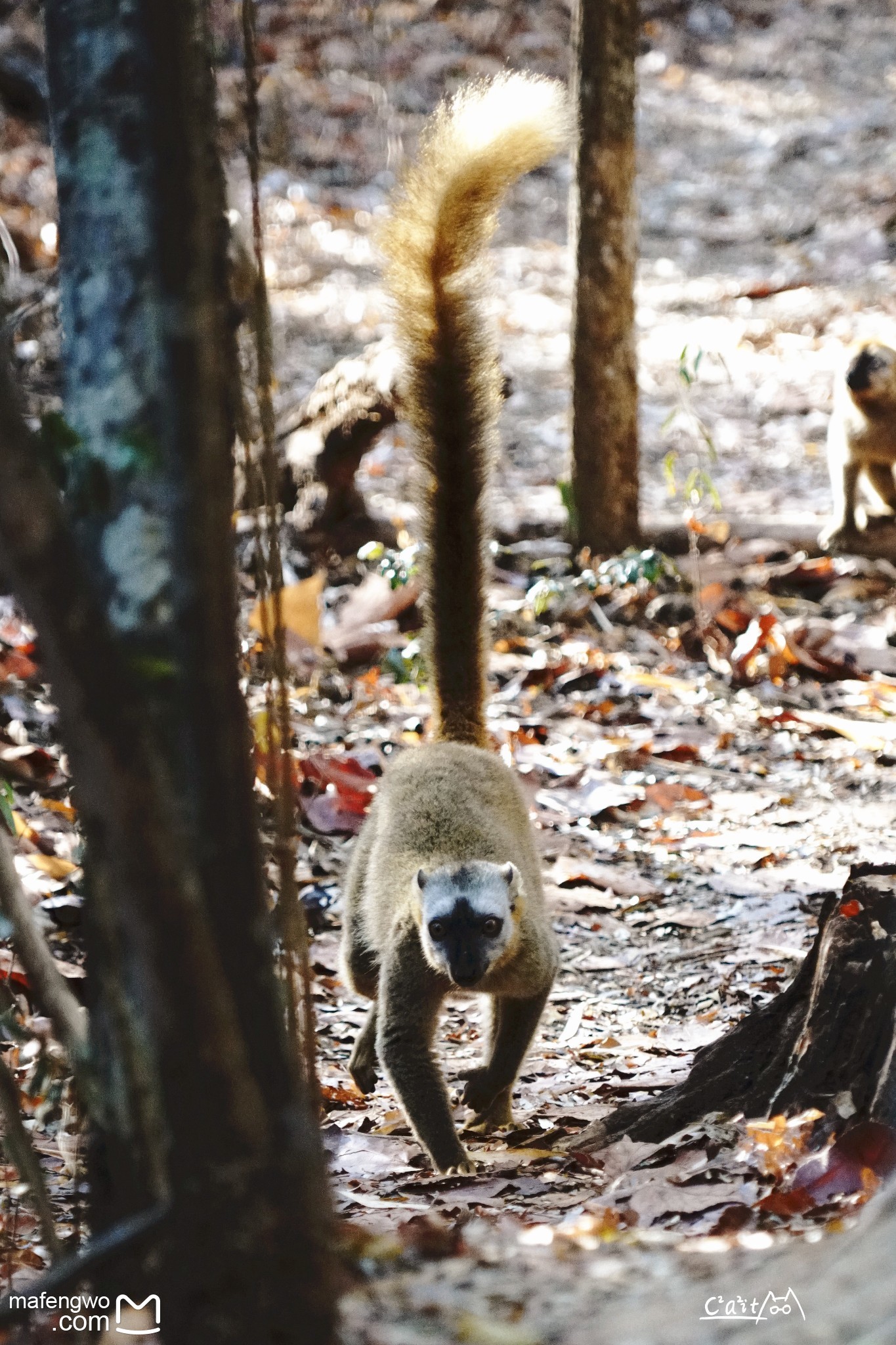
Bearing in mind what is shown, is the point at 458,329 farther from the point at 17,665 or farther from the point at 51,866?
the point at 17,665

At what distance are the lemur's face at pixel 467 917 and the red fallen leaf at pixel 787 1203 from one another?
124 centimetres

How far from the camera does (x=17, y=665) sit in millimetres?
6227

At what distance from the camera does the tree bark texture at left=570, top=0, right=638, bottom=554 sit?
7.72 meters

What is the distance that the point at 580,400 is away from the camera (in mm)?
8359

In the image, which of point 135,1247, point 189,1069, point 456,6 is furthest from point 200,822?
point 456,6

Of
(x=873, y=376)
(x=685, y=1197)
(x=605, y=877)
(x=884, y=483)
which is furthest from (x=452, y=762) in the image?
(x=884, y=483)

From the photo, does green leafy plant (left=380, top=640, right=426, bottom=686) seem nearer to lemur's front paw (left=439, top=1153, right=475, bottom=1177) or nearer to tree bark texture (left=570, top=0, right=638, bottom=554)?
tree bark texture (left=570, top=0, right=638, bottom=554)

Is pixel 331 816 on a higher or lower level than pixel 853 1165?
higher

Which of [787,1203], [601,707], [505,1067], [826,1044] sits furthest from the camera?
[601,707]

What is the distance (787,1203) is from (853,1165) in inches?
5.8

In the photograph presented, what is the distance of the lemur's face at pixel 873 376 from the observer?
916cm

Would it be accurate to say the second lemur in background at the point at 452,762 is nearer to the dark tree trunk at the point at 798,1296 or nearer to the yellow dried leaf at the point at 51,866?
the yellow dried leaf at the point at 51,866

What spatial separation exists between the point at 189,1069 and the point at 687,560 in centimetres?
737

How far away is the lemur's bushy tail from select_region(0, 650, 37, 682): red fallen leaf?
2252mm
